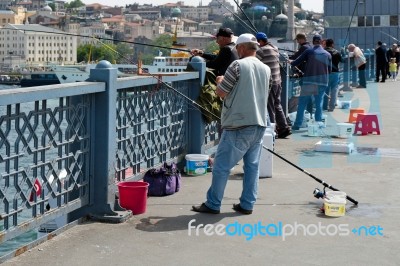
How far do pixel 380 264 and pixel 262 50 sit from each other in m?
5.78

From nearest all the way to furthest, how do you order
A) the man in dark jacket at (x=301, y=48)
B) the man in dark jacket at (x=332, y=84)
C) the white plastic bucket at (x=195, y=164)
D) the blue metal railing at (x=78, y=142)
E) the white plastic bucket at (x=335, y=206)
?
the blue metal railing at (x=78, y=142), the white plastic bucket at (x=335, y=206), the white plastic bucket at (x=195, y=164), the man in dark jacket at (x=301, y=48), the man in dark jacket at (x=332, y=84)

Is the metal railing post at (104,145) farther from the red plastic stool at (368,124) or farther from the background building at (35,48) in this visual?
the background building at (35,48)

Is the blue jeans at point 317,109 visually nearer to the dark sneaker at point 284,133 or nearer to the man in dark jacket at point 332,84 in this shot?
the dark sneaker at point 284,133

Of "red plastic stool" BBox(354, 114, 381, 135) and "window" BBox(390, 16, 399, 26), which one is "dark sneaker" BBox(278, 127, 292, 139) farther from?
"window" BBox(390, 16, 399, 26)

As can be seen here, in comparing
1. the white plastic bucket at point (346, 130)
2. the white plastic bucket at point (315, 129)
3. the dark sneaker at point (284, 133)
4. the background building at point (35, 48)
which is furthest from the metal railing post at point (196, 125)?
the background building at point (35, 48)

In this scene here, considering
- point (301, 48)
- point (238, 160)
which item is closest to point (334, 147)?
point (301, 48)

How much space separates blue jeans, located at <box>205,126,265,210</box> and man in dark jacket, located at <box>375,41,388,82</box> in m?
20.4

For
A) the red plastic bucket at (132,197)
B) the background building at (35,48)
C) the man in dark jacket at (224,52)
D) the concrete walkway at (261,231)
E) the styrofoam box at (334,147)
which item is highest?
the background building at (35,48)

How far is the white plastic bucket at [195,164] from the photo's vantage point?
8156mm

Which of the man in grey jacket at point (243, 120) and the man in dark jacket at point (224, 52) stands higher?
the man in dark jacket at point (224, 52)

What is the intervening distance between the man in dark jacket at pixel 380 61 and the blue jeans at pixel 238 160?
66.9 feet

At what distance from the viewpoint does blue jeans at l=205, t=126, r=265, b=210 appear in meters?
6.14

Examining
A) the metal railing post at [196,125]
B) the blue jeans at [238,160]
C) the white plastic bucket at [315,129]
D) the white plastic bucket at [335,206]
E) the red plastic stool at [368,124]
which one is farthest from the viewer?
the red plastic stool at [368,124]

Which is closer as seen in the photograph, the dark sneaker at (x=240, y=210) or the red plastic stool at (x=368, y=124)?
the dark sneaker at (x=240, y=210)
